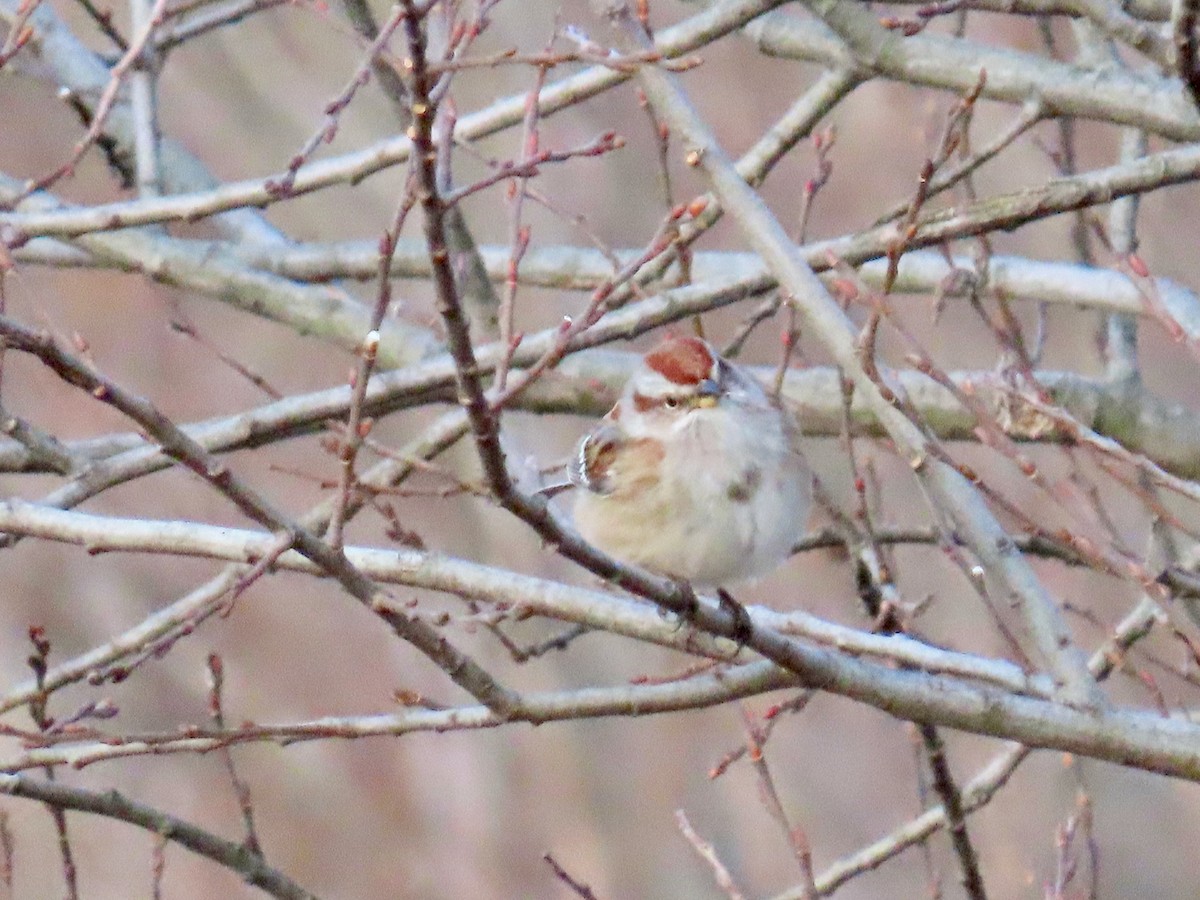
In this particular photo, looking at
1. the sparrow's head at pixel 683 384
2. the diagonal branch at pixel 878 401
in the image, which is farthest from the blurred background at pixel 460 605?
the diagonal branch at pixel 878 401

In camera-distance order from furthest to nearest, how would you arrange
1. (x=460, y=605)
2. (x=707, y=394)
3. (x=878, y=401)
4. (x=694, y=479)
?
(x=460, y=605), (x=707, y=394), (x=694, y=479), (x=878, y=401)

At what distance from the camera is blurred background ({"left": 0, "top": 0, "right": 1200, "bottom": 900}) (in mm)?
10766

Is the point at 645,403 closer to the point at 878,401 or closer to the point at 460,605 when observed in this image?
the point at 878,401

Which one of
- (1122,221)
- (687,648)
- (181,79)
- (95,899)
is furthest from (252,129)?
(687,648)

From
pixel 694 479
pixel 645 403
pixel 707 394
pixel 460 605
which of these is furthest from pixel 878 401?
pixel 460 605

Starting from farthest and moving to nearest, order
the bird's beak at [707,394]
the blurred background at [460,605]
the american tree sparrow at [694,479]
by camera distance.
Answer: the blurred background at [460,605], the bird's beak at [707,394], the american tree sparrow at [694,479]

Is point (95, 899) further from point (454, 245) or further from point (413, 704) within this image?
point (413, 704)

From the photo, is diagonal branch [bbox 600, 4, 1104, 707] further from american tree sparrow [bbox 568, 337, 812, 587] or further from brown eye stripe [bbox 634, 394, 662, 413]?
brown eye stripe [bbox 634, 394, 662, 413]

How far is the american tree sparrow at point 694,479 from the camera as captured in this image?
3.42 metres

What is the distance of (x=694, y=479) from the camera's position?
3469 mm

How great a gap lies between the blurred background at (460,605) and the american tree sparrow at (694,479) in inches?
239

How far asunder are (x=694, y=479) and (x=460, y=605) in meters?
6.76

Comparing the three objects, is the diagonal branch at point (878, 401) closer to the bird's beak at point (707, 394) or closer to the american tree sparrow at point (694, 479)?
the american tree sparrow at point (694, 479)

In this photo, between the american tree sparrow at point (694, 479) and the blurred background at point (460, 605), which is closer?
the american tree sparrow at point (694, 479)
